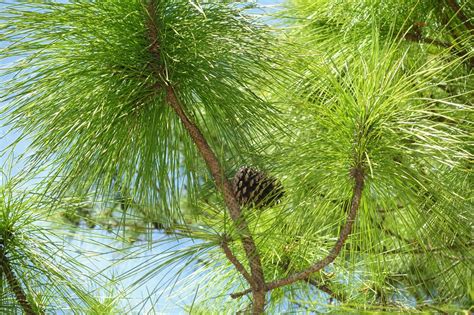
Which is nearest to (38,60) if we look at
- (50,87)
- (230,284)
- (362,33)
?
(50,87)

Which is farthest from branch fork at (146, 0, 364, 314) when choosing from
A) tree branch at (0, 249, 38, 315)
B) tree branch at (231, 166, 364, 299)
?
tree branch at (0, 249, 38, 315)

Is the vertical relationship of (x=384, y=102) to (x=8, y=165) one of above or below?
below

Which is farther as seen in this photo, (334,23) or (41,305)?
(334,23)

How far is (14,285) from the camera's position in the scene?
0.86m

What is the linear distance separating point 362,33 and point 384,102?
415mm

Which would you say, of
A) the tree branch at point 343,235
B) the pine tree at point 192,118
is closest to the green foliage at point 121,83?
the pine tree at point 192,118

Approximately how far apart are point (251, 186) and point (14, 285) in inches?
12.0

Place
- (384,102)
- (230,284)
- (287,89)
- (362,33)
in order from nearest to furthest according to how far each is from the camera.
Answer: (384,102) < (287,89) < (230,284) < (362,33)

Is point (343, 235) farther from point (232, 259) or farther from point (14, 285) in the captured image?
point (14, 285)

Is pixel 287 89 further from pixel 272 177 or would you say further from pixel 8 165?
pixel 8 165

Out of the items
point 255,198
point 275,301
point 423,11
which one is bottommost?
point 275,301

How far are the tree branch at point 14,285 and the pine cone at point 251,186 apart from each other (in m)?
0.26

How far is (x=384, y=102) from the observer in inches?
27.0

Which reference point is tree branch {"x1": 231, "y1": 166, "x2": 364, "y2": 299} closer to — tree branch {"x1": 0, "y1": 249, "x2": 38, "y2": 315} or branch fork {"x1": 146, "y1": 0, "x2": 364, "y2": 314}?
branch fork {"x1": 146, "y1": 0, "x2": 364, "y2": 314}
